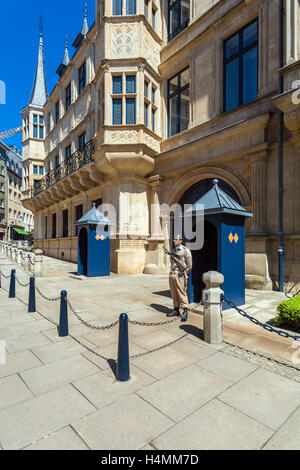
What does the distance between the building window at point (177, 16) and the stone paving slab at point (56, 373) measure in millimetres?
15895

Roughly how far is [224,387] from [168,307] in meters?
3.55

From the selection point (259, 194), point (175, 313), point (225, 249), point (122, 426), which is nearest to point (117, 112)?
point (259, 194)

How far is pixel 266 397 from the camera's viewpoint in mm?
2861

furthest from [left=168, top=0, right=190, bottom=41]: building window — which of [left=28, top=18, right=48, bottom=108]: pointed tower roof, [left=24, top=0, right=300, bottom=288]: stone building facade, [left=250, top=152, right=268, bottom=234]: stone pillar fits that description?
[left=28, top=18, right=48, bottom=108]: pointed tower roof

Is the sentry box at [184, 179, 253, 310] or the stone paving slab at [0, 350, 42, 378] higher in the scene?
the sentry box at [184, 179, 253, 310]

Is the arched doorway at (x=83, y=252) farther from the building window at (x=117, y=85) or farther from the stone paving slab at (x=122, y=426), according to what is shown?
the stone paving slab at (x=122, y=426)

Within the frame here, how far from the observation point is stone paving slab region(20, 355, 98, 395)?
3105 millimetres

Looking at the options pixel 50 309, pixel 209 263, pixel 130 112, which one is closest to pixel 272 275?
pixel 209 263

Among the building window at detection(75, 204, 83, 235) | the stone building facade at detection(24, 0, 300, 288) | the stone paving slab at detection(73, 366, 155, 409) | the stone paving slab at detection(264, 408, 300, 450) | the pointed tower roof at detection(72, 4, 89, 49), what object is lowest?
the stone paving slab at detection(73, 366, 155, 409)

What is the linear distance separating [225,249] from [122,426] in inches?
189

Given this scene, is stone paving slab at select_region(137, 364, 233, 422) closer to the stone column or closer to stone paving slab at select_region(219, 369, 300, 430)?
stone paving slab at select_region(219, 369, 300, 430)

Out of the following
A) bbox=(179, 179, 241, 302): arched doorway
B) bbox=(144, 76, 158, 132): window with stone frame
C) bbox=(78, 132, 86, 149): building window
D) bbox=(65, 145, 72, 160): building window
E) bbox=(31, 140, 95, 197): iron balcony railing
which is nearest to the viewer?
bbox=(179, 179, 241, 302): arched doorway

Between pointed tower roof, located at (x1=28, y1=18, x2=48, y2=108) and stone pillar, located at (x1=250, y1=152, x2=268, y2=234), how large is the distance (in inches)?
1271

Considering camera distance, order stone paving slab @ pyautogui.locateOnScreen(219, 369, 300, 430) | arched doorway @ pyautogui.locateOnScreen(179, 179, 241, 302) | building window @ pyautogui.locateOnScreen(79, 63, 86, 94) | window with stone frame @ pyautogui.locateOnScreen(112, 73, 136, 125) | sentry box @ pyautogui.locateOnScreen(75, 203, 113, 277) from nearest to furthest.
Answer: stone paving slab @ pyautogui.locateOnScreen(219, 369, 300, 430), arched doorway @ pyautogui.locateOnScreen(179, 179, 241, 302), sentry box @ pyautogui.locateOnScreen(75, 203, 113, 277), window with stone frame @ pyautogui.locateOnScreen(112, 73, 136, 125), building window @ pyautogui.locateOnScreen(79, 63, 86, 94)
